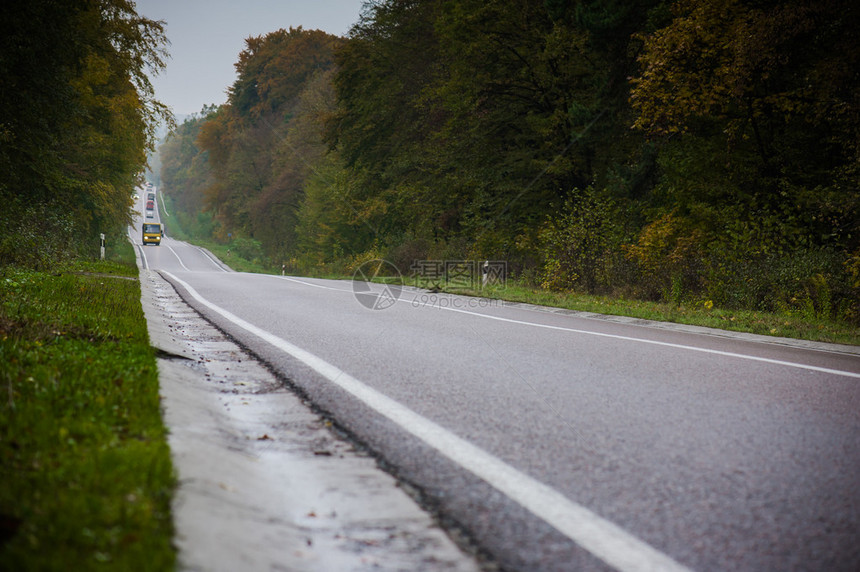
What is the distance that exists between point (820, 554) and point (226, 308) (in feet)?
30.1

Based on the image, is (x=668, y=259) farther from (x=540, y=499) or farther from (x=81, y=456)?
(x=81, y=456)

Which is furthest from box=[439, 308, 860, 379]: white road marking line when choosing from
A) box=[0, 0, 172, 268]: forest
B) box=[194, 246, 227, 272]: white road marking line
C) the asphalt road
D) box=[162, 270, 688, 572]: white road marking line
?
box=[194, 246, 227, 272]: white road marking line

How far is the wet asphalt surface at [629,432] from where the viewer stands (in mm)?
2201

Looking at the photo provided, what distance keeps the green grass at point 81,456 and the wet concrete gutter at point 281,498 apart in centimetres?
11

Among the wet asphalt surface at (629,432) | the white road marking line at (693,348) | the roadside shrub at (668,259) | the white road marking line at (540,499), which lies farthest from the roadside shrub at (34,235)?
the roadside shrub at (668,259)

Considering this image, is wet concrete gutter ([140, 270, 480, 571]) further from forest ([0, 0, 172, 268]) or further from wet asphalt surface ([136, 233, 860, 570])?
forest ([0, 0, 172, 268])

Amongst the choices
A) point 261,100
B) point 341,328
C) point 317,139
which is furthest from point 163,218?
point 341,328

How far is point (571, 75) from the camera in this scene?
60.0ft

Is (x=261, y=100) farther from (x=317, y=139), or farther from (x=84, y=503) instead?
(x=84, y=503)

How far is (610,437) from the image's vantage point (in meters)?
3.34

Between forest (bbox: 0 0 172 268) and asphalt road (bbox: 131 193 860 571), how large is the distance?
11.0m

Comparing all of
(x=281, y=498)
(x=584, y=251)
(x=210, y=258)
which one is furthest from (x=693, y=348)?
(x=210, y=258)

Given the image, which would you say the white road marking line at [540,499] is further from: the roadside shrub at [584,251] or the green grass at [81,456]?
the roadside shrub at [584,251]

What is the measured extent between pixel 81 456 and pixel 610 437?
2.64 metres
